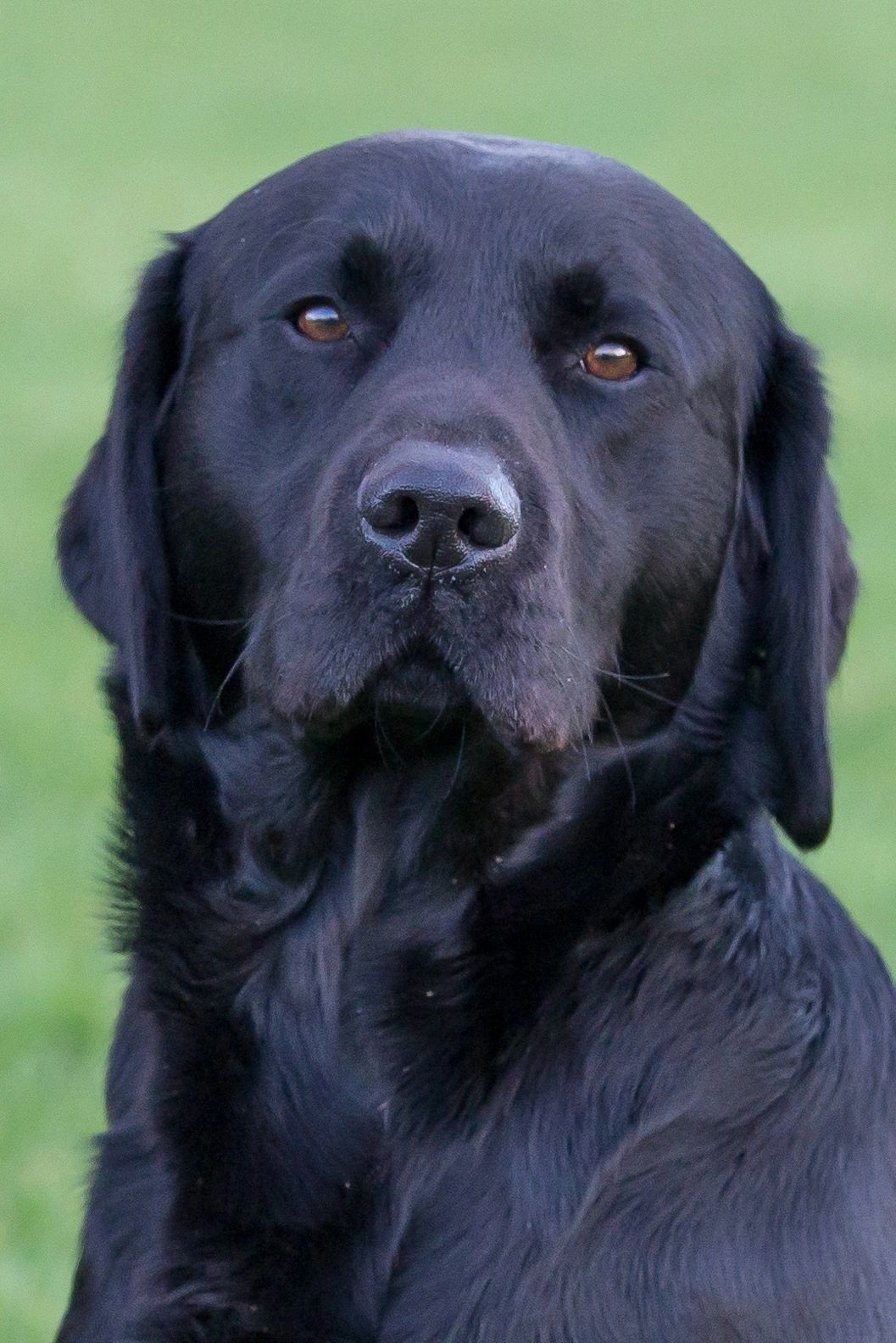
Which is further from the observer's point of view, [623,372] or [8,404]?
[8,404]

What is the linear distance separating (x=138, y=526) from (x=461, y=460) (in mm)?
805

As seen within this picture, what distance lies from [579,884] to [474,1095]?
38cm

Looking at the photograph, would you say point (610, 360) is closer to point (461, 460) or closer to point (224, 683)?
point (461, 460)

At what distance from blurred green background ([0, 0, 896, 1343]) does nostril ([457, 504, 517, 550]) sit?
0.99 meters

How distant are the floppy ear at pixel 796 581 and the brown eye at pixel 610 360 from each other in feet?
1.19

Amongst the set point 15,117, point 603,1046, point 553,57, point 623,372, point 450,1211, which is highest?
point 553,57

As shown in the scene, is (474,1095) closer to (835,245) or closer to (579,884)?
(579,884)

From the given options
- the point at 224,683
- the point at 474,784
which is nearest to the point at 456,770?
the point at 474,784

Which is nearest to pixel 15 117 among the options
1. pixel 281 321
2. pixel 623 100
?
pixel 623 100

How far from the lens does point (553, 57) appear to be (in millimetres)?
28969

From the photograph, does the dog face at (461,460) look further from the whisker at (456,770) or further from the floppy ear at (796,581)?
the whisker at (456,770)

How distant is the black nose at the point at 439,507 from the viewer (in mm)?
2756

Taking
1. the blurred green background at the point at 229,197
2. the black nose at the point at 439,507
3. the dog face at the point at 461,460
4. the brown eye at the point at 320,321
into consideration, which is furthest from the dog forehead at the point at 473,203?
the black nose at the point at 439,507

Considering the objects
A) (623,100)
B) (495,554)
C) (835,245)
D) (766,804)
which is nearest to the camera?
(495,554)
